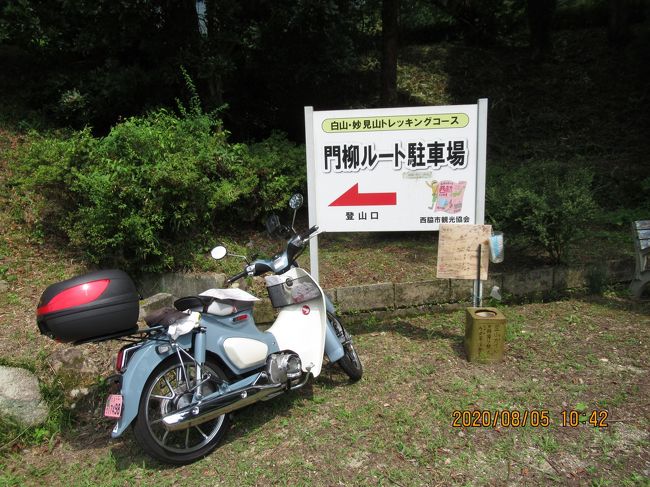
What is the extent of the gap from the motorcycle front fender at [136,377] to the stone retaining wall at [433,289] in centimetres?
180

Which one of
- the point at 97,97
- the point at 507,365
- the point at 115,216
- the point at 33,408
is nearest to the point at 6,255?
the point at 115,216

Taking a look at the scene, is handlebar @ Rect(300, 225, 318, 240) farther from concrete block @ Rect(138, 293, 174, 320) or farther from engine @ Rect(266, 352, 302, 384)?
concrete block @ Rect(138, 293, 174, 320)

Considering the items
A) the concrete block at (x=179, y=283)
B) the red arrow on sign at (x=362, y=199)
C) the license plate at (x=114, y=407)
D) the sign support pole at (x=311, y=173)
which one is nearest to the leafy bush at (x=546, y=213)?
the red arrow on sign at (x=362, y=199)

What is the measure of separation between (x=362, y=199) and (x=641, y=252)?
2839mm

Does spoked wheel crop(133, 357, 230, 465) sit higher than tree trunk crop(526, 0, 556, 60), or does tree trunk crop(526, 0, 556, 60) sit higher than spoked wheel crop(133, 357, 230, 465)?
tree trunk crop(526, 0, 556, 60)

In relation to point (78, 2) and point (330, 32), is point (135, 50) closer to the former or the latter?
point (78, 2)

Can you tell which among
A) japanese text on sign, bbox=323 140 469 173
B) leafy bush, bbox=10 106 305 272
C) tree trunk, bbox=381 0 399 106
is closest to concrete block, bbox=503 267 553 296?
japanese text on sign, bbox=323 140 469 173

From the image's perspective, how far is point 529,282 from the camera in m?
5.09

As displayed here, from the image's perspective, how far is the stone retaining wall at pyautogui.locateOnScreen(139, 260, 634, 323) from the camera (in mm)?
4805

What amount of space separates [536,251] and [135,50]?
654 centimetres

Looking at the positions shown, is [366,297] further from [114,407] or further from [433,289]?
[114,407]

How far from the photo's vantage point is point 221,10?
719 centimetres

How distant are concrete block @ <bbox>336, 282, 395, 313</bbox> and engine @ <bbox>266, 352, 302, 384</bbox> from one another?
1612 millimetres
